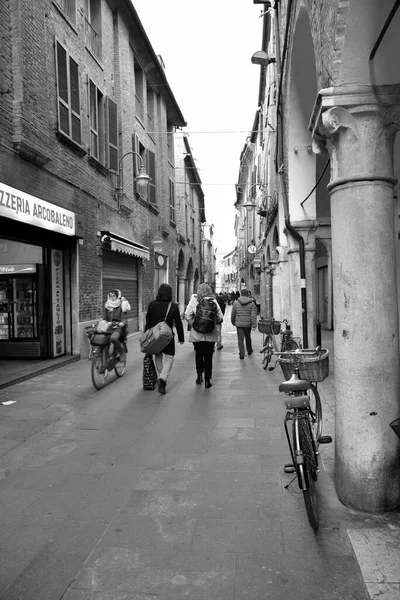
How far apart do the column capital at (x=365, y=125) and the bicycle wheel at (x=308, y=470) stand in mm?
1778

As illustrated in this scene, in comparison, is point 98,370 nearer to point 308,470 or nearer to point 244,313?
point 244,313

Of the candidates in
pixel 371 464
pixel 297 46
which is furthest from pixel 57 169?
pixel 371 464

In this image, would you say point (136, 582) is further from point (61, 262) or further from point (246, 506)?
point (61, 262)

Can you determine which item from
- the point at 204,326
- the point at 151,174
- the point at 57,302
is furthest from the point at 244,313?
the point at 151,174

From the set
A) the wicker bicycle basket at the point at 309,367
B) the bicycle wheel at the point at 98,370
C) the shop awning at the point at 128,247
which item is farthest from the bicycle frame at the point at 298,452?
the shop awning at the point at 128,247

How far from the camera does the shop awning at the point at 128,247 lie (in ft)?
41.5

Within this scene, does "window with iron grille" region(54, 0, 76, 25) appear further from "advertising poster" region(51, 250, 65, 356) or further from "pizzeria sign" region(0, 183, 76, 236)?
"advertising poster" region(51, 250, 65, 356)

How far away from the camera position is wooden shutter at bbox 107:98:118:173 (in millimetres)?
12930

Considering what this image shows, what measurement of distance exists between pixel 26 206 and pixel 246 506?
6.33 m

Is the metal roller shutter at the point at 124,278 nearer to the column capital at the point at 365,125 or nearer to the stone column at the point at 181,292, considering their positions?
the column capital at the point at 365,125

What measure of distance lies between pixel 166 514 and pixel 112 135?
38.5 ft

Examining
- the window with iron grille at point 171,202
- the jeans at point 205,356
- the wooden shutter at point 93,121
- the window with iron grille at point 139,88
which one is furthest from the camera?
the window with iron grille at point 171,202

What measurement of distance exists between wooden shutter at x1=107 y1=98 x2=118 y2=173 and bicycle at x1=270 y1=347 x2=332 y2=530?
10355mm

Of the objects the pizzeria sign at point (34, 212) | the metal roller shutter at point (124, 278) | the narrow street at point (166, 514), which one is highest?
the pizzeria sign at point (34, 212)
